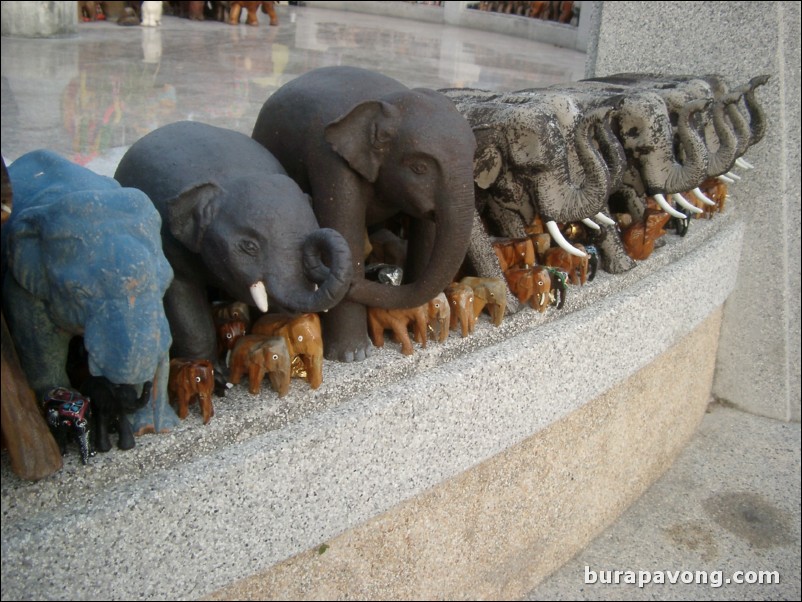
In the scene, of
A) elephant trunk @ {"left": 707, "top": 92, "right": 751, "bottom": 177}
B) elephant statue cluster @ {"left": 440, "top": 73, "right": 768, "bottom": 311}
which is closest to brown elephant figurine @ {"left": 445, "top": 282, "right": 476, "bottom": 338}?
elephant statue cluster @ {"left": 440, "top": 73, "right": 768, "bottom": 311}

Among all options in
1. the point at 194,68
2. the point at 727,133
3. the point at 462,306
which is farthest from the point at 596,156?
the point at 194,68

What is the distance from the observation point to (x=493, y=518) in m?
2.20

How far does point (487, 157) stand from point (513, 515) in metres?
1.01

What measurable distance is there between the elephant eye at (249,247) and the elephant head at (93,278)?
0.53 feet

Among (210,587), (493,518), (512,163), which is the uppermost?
(512,163)

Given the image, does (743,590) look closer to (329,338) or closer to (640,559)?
(640,559)

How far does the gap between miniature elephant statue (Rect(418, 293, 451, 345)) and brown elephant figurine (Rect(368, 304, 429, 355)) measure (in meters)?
0.01

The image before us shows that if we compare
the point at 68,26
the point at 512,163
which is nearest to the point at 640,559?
the point at 512,163

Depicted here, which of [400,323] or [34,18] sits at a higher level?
[34,18]

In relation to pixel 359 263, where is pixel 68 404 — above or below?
below

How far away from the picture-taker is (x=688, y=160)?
8.73 feet

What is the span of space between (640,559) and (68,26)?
8.89m

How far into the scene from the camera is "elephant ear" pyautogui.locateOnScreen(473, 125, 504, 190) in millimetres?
2100

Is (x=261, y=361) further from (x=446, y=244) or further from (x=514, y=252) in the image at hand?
(x=514, y=252)
